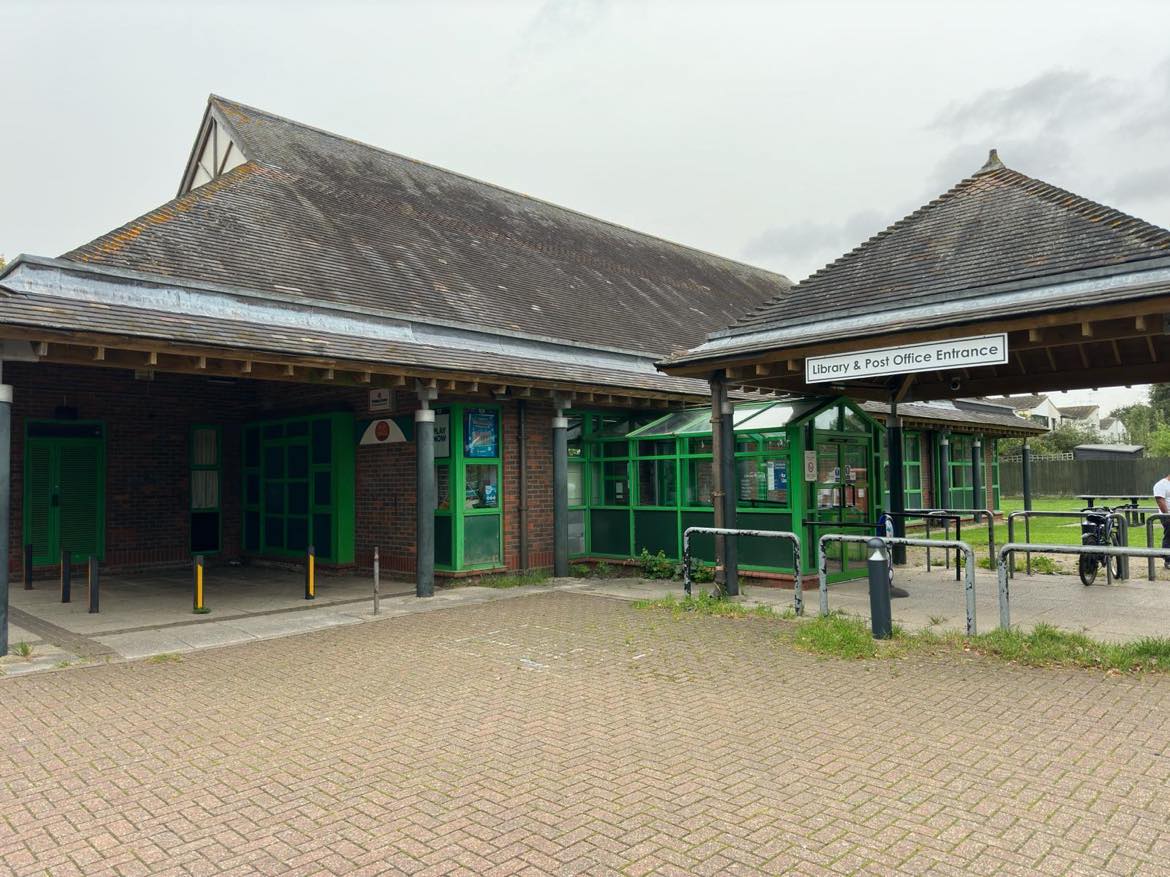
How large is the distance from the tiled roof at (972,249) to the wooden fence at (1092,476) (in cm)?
2850

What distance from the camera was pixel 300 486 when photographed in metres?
14.3

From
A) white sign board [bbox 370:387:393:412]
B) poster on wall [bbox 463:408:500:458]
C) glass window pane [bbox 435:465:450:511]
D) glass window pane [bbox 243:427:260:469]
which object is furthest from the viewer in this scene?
glass window pane [bbox 243:427:260:469]

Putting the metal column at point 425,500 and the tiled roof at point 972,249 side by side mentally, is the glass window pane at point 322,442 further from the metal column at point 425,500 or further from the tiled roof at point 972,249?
the tiled roof at point 972,249

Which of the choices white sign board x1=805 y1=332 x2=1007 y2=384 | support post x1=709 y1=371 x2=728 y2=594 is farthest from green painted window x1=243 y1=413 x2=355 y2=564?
white sign board x1=805 y1=332 x2=1007 y2=384

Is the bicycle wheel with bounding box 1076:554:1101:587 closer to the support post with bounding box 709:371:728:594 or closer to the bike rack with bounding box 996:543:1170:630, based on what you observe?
the bike rack with bounding box 996:543:1170:630

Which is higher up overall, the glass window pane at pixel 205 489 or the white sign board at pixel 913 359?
the white sign board at pixel 913 359

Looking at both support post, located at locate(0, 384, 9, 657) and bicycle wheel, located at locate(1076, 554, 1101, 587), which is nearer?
support post, located at locate(0, 384, 9, 657)

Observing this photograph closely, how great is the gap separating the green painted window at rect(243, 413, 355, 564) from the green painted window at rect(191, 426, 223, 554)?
480 millimetres

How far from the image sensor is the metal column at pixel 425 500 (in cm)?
1105

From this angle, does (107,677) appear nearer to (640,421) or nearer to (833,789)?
(833,789)

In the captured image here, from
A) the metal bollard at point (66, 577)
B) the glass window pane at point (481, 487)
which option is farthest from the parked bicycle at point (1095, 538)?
the metal bollard at point (66, 577)

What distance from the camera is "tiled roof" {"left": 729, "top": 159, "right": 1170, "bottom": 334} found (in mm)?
8312

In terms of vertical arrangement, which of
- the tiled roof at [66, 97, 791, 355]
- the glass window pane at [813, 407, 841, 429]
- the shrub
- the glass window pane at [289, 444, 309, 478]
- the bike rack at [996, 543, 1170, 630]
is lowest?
the shrub

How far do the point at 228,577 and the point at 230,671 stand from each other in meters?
6.96
